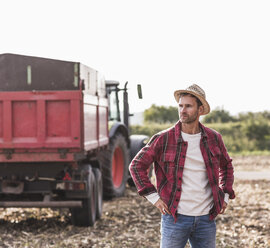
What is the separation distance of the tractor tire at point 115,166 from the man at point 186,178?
17.8 ft

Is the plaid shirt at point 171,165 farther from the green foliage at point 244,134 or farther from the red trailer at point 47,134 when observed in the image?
the green foliage at point 244,134

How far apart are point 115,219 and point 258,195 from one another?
4.12m

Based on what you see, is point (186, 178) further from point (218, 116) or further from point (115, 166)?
point (218, 116)

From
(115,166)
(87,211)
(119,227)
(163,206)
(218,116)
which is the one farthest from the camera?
(218,116)

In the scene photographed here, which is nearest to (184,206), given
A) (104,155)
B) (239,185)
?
(104,155)

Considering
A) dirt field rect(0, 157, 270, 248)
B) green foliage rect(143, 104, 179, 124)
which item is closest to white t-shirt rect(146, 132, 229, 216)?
dirt field rect(0, 157, 270, 248)

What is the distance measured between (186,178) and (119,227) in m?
4.35

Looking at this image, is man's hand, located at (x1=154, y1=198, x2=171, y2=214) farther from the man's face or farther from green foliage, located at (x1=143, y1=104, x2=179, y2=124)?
green foliage, located at (x1=143, y1=104, x2=179, y2=124)

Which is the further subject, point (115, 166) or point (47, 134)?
point (115, 166)

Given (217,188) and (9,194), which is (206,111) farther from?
(9,194)

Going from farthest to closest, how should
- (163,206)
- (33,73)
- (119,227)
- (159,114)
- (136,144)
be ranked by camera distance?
(159,114), (136,144), (119,227), (33,73), (163,206)

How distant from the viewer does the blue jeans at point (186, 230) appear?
136 inches

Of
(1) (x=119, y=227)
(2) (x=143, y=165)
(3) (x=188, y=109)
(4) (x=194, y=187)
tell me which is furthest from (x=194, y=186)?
(1) (x=119, y=227)

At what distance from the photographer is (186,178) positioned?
3.49 meters
